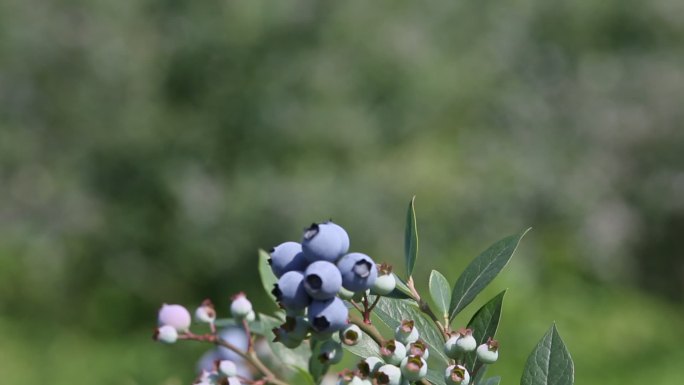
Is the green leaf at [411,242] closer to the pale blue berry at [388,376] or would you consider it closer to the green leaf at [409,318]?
the green leaf at [409,318]

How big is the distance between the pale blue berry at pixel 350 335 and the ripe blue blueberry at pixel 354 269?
0.03 m

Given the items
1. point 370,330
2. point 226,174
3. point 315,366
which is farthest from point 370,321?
point 226,174

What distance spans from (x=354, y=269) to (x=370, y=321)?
0.06m

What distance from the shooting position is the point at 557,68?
661cm

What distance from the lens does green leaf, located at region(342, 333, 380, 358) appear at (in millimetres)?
561

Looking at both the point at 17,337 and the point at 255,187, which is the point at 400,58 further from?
the point at 17,337

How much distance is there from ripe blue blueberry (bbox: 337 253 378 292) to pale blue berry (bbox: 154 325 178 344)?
21cm

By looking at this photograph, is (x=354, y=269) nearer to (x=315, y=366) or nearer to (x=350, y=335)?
(x=350, y=335)

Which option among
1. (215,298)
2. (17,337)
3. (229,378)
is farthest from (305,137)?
(229,378)

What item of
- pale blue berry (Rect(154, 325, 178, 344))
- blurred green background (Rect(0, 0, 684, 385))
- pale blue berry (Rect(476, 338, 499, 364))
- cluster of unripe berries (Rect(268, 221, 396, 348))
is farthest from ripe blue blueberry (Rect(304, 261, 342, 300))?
blurred green background (Rect(0, 0, 684, 385))

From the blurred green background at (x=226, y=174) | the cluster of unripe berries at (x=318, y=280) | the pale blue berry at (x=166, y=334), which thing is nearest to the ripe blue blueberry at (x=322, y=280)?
the cluster of unripe berries at (x=318, y=280)

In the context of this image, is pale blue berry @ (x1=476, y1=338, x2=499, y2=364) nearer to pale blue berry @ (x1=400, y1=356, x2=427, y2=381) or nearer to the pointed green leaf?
pale blue berry @ (x1=400, y1=356, x2=427, y2=381)

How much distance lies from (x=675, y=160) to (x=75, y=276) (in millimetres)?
3507

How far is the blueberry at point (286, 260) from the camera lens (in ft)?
1.76
